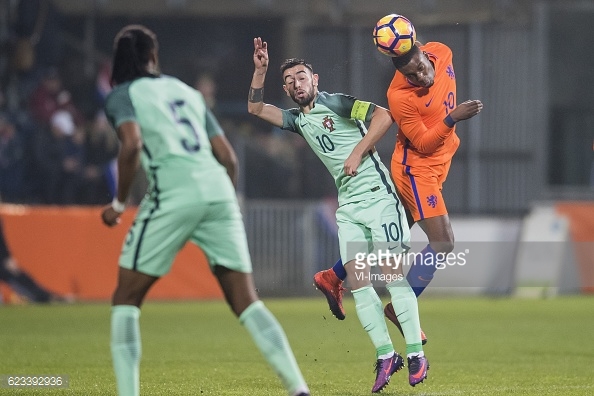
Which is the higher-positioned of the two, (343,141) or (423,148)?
(343,141)

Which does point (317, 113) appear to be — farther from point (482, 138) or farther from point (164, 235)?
point (482, 138)

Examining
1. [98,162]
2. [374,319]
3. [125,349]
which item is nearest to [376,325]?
[374,319]

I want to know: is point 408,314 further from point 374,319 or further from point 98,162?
point 98,162

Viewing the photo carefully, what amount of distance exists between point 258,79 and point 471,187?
13.3 meters

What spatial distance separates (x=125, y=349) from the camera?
6.63 m

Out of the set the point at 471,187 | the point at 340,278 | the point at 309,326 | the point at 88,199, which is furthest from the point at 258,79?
the point at 471,187

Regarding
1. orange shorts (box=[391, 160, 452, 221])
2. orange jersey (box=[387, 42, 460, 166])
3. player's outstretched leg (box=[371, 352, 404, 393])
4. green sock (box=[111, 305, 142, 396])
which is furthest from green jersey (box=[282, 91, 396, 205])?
green sock (box=[111, 305, 142, 396])

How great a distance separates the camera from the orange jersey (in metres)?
9.60

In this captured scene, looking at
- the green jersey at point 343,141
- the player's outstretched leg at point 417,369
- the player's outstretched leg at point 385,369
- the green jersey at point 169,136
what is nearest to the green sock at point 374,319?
the player's outstretched leg at point 385,369

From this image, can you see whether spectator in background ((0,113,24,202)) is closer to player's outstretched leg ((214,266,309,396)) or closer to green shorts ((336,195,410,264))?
green shorts ((336,195,410,264))

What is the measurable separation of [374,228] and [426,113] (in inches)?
47.5

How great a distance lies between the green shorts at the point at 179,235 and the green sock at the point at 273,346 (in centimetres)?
27

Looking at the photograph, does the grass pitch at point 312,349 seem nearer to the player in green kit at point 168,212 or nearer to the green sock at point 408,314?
the green sock at point 408,314

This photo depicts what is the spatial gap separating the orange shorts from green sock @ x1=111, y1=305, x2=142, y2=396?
3746mm
